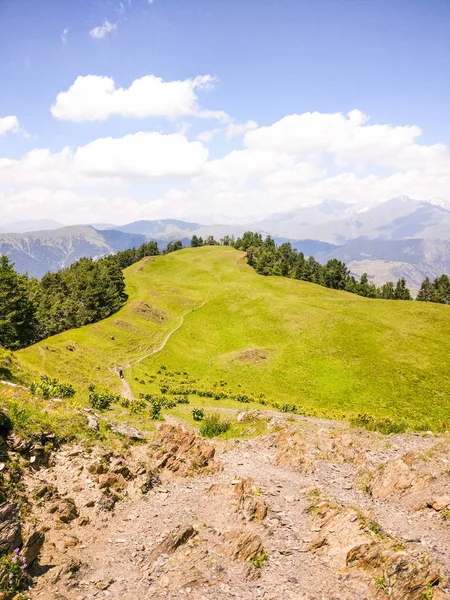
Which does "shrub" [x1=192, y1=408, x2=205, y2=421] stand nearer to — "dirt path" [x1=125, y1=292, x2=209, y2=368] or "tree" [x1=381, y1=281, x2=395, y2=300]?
A: "dirt path" [x1=125, y1=292, x2=209, y2=368]

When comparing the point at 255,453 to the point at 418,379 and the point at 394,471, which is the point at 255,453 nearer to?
the point at 394,471

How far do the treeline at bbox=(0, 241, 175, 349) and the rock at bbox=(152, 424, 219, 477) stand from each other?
56.5 metres

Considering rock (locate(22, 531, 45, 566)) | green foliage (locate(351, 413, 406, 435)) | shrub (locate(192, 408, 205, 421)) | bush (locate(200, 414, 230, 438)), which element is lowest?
shrub (locate(192, 408, 205, 421))

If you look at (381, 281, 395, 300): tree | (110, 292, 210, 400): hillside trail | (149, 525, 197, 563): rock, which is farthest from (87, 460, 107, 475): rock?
(381, 281, 395, 300): tree

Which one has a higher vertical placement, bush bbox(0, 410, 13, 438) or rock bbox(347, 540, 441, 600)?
bush bbox(0, 410, 13, 438)

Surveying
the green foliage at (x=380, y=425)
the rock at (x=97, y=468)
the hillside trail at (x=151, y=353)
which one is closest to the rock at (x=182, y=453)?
the rock at (x=97, y=468)

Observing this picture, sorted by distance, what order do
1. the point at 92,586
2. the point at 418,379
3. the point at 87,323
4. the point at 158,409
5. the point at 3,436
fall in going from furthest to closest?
the point at 87,323 → the point at 418,379 → the point at 158,409 → the point at 3,436 → the point at 92,586

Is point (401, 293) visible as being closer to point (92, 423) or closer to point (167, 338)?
point (167, 338)

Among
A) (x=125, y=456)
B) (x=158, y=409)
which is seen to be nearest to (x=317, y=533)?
(x=125, y=456)

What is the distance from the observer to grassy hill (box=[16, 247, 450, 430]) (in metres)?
60.7

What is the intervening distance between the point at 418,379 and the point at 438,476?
47.8 m

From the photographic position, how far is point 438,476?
83.6 feet

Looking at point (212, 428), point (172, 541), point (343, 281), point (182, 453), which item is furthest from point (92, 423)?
point (343, 281)

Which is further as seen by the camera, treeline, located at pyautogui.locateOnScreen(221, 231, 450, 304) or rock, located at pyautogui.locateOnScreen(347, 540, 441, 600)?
treeline, located at pyautogui.locateOnScreen(221, 231, 450, 304)
